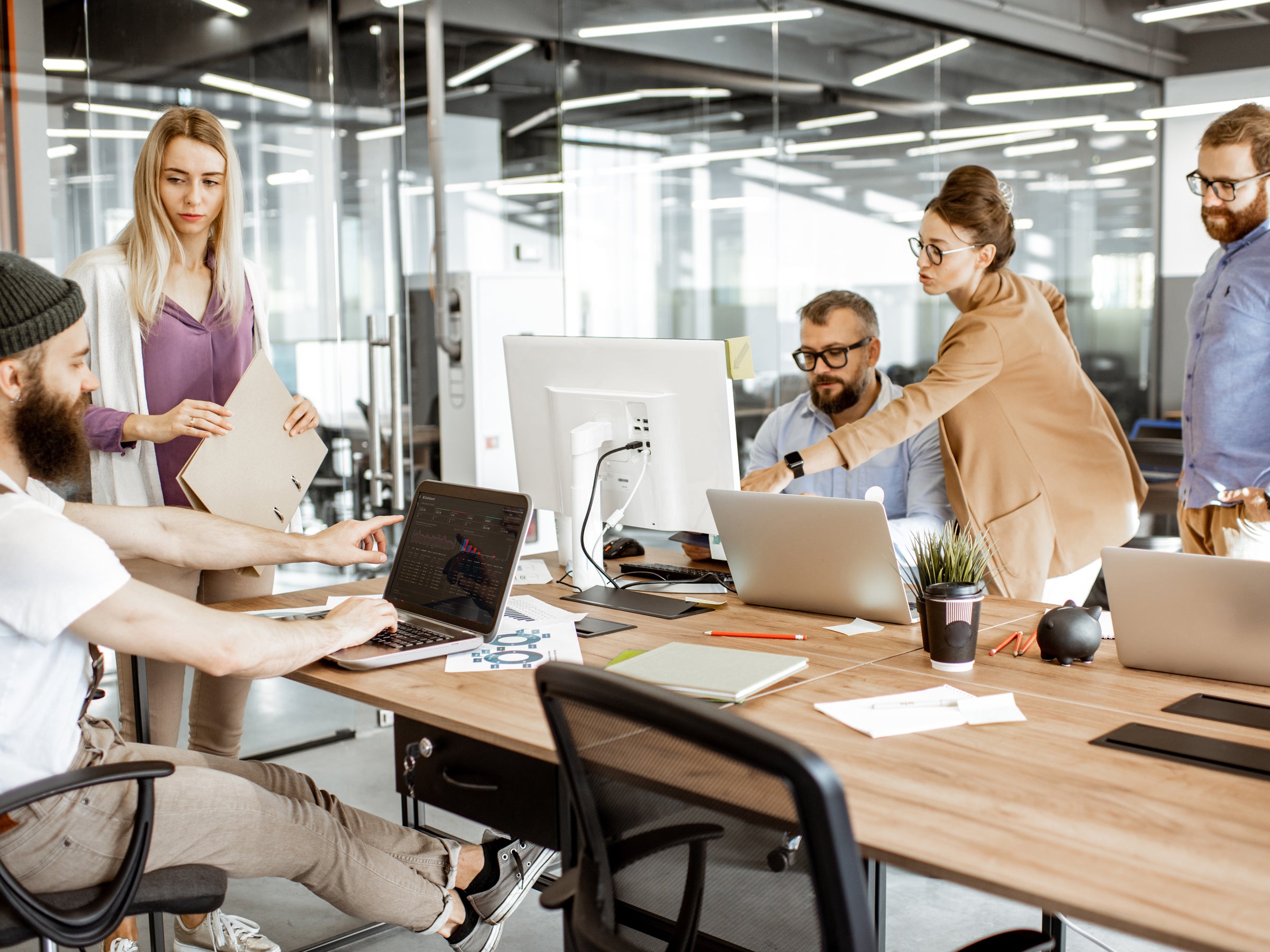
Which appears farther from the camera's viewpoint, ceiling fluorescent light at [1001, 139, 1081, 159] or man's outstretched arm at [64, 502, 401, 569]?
ceiling fluorescent light at [1001, 139, 1081, 159]

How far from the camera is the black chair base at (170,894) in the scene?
5.18 feet

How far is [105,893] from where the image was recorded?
5.18 ft

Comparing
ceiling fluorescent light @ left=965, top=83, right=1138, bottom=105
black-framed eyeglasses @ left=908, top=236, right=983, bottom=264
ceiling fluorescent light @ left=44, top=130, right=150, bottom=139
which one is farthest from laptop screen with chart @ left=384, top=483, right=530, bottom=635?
ceiling fluorescent light @ left=965, top=83, right=1138, bottom=105

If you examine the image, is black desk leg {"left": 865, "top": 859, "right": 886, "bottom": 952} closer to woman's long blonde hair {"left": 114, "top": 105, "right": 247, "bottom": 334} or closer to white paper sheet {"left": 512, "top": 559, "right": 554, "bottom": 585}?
white paper sheet {"left": 512, "top": 559, "right": 554, "bottom": 585}

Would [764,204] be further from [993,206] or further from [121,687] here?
[121,687]

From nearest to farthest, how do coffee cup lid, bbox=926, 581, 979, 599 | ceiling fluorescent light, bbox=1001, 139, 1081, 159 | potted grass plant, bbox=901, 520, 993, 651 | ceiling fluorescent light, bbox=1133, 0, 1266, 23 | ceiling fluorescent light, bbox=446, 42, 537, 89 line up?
coffee cup lid, bbox=926, 581, 979, 599 → potted grass plant, bbox=901, 520, 993, 651 → ceiling fluorescent light, bbox=446, 42, 537, 89 → ceiling fluorescent light, bbox=1133, 0, 1266, 23 → ceiling fluorescent light, bbox=1001, 139, 1081, 159

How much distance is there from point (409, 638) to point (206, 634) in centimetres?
46

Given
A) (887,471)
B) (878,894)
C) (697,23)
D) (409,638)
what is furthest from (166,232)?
(697,23)

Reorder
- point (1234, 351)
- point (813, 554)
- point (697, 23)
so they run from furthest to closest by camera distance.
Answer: point (697, 23), point (1234, 351), point (813, 554)

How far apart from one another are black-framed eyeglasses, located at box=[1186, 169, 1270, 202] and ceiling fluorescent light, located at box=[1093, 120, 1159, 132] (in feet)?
18.5

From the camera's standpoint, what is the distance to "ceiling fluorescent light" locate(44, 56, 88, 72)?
330cm

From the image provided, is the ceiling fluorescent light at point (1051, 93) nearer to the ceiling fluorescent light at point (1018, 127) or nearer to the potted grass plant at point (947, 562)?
the ceiling fluorescent light at point (1018, 127)

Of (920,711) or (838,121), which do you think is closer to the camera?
(920,711)

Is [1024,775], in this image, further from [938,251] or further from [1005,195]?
[1005,195]
